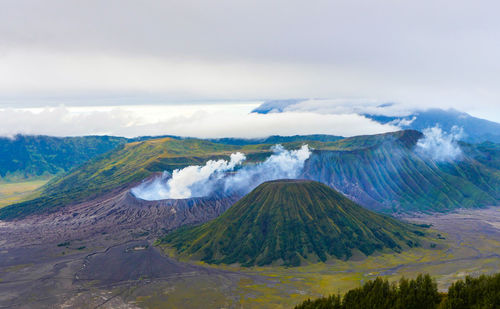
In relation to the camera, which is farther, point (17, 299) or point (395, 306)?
point (17, 299)

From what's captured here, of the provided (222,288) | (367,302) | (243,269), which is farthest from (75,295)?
(367,302)

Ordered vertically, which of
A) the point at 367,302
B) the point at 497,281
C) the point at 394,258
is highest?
the point at 497,281

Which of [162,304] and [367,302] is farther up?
[367,302]

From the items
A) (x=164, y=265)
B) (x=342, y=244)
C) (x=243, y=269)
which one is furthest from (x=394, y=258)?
(x=164, y=265)

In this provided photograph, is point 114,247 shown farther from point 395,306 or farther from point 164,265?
point 395,306

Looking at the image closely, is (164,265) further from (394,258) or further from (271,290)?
(394,258)

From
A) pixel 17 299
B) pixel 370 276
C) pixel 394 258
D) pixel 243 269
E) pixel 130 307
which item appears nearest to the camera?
pixel 130 307

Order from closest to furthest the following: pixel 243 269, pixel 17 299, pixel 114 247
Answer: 1. pixel 17 299
2. pixel 243 269
3. pixel 114 247
